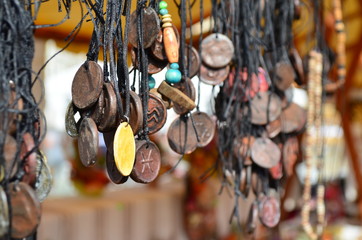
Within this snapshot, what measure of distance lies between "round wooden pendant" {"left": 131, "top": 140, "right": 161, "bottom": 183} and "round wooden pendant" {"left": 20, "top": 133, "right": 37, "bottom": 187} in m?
0.13

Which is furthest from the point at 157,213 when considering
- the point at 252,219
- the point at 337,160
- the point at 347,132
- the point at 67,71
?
the point at 337,160

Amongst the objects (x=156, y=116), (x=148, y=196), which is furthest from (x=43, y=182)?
(x=148, y=196)

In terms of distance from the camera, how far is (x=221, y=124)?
0.79m

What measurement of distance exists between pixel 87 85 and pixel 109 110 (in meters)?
0.04

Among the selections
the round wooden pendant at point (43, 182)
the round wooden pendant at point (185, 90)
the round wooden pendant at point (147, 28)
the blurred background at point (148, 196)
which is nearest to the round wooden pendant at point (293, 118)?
the round wooden pendant at point (185, 90)

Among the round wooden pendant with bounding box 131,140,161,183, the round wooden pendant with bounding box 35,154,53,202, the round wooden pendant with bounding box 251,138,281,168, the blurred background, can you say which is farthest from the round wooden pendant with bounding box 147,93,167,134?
the blurred background

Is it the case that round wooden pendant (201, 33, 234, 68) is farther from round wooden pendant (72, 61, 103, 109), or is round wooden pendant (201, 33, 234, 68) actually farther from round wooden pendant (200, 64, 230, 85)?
round wooden pendant (72, 61, 103, 109)

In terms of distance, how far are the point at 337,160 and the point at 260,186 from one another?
3417 millimetres

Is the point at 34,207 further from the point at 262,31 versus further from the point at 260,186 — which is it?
the point at 262,31

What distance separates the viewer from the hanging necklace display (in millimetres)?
444

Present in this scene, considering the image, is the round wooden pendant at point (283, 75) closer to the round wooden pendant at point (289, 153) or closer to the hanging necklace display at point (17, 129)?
the round wooden pendant at point (289, 153)

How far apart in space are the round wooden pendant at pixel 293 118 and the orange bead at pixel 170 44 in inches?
12.5

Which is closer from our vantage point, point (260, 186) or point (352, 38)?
point (260, 186)

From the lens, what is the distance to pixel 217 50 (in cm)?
74
